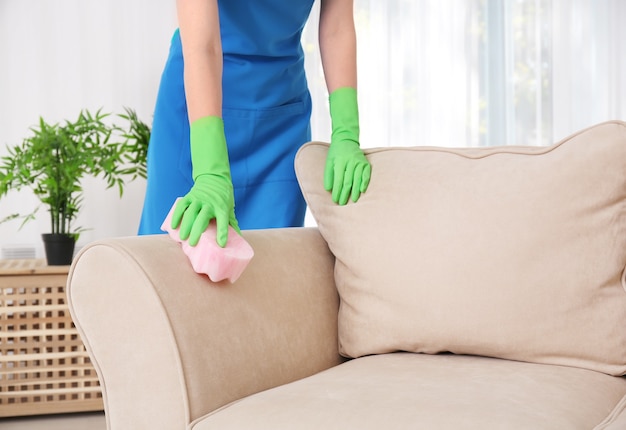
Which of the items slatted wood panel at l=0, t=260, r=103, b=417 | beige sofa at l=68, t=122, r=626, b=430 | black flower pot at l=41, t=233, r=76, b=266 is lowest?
slatted wood panel at l=0, t=260, r=103, b=417

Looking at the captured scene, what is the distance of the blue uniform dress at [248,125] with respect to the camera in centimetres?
156

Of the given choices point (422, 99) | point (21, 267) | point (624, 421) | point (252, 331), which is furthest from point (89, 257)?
point (422, 99)

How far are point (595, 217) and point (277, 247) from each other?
51cm

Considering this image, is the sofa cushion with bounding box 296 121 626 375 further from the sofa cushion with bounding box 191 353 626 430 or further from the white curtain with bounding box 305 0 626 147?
the white curtain with bounding box 305 0 626 147

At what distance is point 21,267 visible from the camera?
2270 millimetres

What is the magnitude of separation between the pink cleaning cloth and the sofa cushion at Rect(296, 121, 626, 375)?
0.25 metres

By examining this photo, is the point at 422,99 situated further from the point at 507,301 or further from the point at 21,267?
the point at 507,301

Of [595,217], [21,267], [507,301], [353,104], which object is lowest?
[21,267]

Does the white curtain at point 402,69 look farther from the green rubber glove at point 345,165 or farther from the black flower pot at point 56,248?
the green rubber glove at point 345,165

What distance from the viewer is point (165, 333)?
0.98 metres

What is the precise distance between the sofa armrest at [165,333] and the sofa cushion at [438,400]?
0.05 m

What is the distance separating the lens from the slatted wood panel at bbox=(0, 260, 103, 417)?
87.4 inches

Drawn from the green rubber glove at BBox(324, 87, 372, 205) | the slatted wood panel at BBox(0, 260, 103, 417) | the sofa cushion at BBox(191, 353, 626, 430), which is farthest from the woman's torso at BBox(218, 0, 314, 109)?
the slatted wood panel at BBox(0, 260, 103, 417)

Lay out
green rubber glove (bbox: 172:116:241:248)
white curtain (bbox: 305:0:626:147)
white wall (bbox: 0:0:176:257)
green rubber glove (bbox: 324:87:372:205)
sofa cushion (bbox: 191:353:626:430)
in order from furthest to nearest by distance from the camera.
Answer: white curtain (bbox: 305:0:626:147), white wall (bbox: 0:0:176:257), green rubber glove (bbox: 324:87:372:205), green rubber glove (bbox: 172:116:241:248), sofa cushion (bbox: 191:353:626:430)
